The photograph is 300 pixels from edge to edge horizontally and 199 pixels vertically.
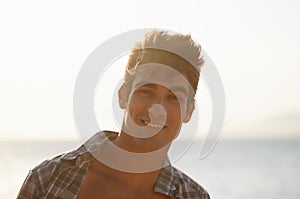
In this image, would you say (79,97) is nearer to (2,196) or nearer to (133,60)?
(133,60)

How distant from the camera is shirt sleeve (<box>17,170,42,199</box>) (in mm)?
2674

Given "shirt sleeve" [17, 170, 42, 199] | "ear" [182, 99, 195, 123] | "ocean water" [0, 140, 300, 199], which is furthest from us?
"ocean water" [0, 140, 300, 199]

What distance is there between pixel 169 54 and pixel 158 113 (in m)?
0.31

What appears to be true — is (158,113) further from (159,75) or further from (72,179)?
(72,179)

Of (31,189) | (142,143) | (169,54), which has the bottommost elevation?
(31,189)

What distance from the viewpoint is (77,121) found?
9.35 ft

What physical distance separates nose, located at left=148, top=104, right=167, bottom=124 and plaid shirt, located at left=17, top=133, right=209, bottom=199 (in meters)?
0.35

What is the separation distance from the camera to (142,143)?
2.81 metres

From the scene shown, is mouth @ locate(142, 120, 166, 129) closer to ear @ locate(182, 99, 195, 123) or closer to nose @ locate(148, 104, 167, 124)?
nose @ locate(148, 104, 167, 124)

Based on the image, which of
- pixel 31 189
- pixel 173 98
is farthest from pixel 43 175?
pixel 173 98

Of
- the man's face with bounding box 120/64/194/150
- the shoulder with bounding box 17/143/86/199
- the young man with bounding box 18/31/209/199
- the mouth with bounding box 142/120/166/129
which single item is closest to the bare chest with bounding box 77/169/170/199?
the young man with bounding box 18/31/209/199

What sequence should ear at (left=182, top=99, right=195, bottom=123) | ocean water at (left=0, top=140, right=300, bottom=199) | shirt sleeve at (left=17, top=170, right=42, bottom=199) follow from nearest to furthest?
shirt sleeve at (left=17, top=170, right=42, bottom=199) < ear at (left=182, top=99, right=195, bottom=123) < ocean water at (left=0, top=140, right=300, bottom=199)

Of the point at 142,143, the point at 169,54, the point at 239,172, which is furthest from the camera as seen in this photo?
the point at 239,172

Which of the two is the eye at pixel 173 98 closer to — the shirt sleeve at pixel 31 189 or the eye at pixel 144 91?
the eye at pixel 144 91
